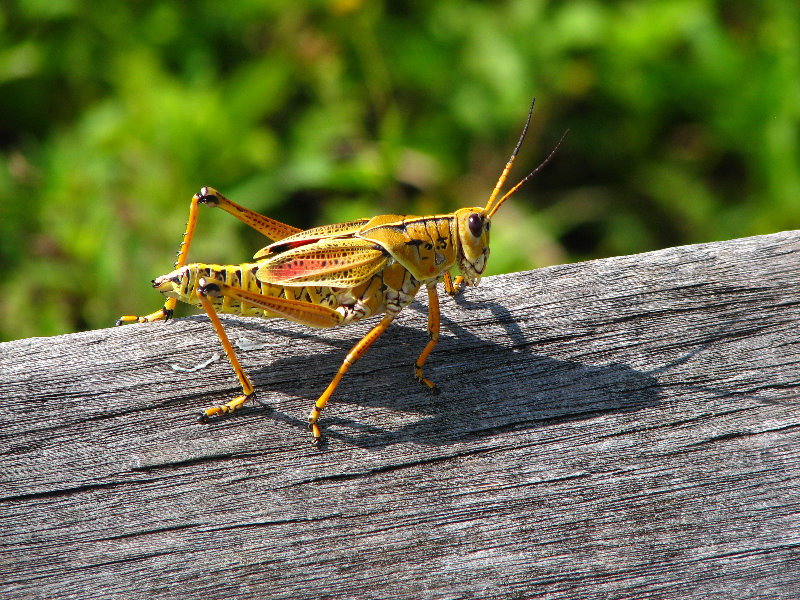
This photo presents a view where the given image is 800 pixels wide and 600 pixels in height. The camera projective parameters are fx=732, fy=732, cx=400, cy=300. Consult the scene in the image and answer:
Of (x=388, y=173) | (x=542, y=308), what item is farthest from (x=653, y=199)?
(x=542, y=308)

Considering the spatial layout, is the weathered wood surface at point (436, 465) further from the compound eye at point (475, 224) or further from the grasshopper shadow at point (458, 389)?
the compound eye at point (475, 224)

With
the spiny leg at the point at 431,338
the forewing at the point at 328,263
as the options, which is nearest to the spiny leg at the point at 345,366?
the spiny leg at the point at 431,338

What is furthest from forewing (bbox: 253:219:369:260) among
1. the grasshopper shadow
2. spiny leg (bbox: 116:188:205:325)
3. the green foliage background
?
the green foliage background

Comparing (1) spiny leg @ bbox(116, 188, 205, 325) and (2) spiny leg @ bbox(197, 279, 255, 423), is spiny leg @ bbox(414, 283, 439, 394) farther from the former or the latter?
(1) spiny leg @ bbox(116, 188, 205, 325)

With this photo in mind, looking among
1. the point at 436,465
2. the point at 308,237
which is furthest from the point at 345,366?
the point at 308,237

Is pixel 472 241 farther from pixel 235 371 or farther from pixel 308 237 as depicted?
pixel 235 371

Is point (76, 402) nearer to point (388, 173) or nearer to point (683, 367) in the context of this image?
point (683, 367)
